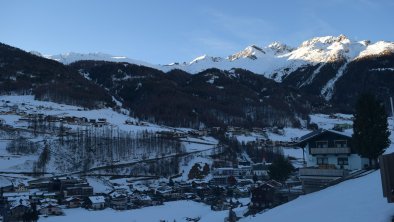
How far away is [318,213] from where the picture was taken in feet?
40.2

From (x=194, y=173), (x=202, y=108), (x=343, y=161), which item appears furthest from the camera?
(x=202, y=108)

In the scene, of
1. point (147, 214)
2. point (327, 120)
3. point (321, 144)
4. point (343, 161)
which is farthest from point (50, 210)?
point (327, 120)

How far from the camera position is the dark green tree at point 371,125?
23453mm

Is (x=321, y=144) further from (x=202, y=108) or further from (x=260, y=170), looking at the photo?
(x=202, y=108)

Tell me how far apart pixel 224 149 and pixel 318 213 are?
8250cm

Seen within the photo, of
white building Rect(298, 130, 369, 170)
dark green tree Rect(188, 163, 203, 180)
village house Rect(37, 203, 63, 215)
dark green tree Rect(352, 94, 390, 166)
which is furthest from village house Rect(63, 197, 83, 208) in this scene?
dark green tree Rect(352, 94, 390, 166)

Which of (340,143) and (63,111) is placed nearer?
(340,143)

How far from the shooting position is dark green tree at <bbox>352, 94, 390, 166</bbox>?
2345 cm

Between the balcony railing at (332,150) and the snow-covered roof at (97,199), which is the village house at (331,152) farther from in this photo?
the snow-covered roof at (97,199)

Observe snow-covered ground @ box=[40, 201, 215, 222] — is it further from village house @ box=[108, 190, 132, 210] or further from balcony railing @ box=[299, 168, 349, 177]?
balcony railing @ box=[299, 168, 349, 177]

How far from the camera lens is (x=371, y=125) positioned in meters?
23.6

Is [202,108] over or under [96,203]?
over

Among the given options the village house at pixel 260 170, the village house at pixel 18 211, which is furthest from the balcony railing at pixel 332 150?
the village house at pixel 260 170

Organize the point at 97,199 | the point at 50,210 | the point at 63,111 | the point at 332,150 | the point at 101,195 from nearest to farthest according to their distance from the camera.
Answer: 1. the point at 332,150
2. the point at 50,210
3. the point at 97,199
4. the point at 101,195
5. the point at 63,111
